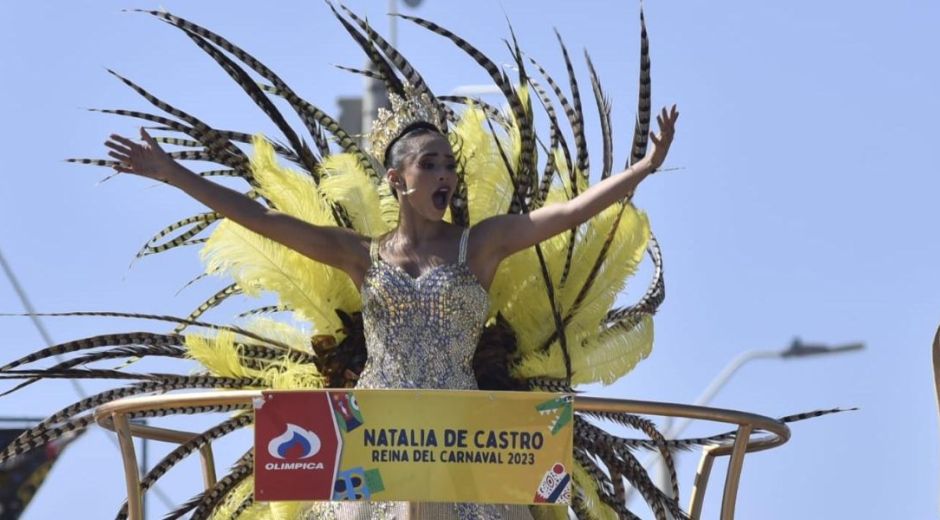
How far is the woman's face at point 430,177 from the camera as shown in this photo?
6.24 m

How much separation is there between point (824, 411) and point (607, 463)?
0.72 meters

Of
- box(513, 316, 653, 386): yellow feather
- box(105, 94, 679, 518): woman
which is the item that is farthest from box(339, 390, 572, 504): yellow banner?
box(513, 316, 653, 386): yellow feather

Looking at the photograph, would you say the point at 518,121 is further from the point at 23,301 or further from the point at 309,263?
the point at 23,301

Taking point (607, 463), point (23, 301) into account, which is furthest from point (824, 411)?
point (23, 301)

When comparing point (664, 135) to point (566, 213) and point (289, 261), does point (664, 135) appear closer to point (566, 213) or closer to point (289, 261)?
point (566, 213)

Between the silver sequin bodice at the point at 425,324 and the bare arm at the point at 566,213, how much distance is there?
0.10 metres

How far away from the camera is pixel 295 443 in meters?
5.20

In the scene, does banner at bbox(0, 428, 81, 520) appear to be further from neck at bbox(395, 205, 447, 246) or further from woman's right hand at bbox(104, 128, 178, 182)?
woman's right hand at bbox(104, 128, 178, 182)

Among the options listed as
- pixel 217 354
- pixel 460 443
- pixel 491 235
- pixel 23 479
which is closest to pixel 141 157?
pixel 217 354

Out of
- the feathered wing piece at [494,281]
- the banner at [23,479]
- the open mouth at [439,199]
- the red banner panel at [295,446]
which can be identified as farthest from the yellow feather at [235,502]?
the banner at [23,479]

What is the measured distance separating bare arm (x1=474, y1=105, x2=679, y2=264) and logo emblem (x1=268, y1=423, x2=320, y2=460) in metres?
1.29

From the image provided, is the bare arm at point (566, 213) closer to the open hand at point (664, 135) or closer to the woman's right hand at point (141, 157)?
the open hand at point (664, 135)

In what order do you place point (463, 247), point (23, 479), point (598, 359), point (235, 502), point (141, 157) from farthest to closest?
point (23, 479), point (598, 359), point (235, 502), point (463, 247), point (141, 157)

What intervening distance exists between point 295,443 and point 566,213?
1.31 metres
